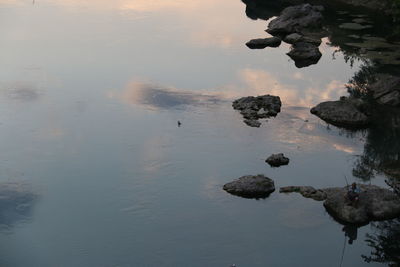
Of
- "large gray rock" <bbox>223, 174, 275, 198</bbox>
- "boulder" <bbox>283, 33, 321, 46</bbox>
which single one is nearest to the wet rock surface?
→ "large gray rock" <bbox>223, 174, 275, 198</bbox>

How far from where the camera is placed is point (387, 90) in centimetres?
7512

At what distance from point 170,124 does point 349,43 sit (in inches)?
1893

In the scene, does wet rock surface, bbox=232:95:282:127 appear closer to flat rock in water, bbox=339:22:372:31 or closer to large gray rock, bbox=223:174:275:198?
large gray rock, bbox=223:174:275:198

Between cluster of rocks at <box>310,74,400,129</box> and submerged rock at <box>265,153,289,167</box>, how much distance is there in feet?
43.5

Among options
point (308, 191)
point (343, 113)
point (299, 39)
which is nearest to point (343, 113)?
point (343, 113)

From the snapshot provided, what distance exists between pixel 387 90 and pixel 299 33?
126ft

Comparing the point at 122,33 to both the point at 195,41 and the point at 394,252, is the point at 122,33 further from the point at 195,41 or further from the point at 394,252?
the point at 394,252

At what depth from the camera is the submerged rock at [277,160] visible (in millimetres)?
58531

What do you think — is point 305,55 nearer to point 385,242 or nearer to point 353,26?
point 353,26

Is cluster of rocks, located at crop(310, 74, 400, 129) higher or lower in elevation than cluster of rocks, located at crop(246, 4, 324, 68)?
higher

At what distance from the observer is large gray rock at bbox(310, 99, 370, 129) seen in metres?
68.1

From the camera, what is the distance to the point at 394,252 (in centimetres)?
4538

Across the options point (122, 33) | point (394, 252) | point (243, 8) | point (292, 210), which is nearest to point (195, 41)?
point (122, 33)

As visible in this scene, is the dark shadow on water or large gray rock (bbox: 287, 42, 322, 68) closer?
the dark shadow on water
